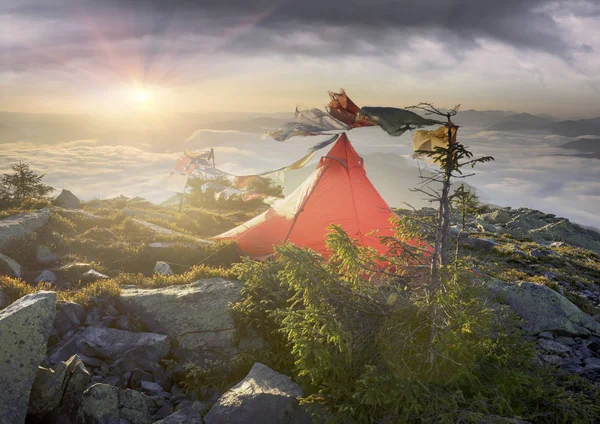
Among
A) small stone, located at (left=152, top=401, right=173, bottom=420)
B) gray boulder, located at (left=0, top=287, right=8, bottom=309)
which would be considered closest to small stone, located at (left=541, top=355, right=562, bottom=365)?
small stone, located at (left=152, top=401, right=173, bottom=420)

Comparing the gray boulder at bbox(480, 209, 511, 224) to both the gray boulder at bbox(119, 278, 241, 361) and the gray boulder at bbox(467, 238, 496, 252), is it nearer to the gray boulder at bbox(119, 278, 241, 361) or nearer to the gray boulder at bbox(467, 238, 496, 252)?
the gray boulder at bbox(467, 238, 496, 252)

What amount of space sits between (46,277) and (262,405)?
26.7ft

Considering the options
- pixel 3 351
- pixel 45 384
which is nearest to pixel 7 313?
pixel 3 351

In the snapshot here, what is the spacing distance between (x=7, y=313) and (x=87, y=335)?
2007mm

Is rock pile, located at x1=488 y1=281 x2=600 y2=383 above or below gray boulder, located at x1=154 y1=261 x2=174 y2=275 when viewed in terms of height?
below

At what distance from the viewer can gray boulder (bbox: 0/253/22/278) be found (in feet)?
32.9

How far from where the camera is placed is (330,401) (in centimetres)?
462

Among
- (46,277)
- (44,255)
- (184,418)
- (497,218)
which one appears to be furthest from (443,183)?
(497,218)

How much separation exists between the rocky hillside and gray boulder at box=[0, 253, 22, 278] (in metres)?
0.04

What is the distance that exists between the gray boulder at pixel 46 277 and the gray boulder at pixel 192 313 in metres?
2.86

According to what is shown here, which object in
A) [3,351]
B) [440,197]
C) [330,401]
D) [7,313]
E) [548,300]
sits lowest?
[548,300]

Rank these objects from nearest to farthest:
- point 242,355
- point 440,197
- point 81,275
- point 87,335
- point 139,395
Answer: point 440,197 < point 139,395 < point 242,355 < point 87,335 < point 81,275

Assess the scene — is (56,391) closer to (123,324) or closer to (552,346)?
(123,324)

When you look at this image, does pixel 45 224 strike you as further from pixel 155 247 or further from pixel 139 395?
pixel 139 395
